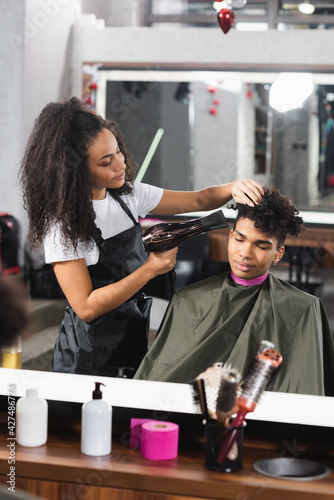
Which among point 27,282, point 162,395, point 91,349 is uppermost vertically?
point 27,282

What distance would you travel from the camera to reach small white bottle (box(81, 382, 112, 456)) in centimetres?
158

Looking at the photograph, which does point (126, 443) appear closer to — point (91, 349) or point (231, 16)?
point (91, 349)

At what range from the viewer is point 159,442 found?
1.57m

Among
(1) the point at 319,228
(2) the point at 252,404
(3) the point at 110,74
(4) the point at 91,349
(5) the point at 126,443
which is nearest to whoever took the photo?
(2) the point at 252,404

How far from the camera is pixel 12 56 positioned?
2.05 metres

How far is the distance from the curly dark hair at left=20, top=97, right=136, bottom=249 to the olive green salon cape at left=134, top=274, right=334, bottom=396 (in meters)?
0.41

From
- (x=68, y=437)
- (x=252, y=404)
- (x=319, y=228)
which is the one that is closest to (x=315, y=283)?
(x=319, y=228)

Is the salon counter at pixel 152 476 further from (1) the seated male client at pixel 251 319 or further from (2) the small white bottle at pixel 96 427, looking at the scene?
(1) the seated male client at pixel 251 319

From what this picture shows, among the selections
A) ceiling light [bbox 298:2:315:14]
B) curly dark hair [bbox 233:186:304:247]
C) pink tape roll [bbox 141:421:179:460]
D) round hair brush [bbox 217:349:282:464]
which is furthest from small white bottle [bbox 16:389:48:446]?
ceiling light [bbox 298:2:315:14]

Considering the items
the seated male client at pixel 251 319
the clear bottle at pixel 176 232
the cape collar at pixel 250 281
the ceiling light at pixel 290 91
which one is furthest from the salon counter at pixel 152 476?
the ceiling light at pixel 290 91

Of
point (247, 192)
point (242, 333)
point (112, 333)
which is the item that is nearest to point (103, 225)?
point (112, 333)

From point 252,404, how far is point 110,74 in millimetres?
1267

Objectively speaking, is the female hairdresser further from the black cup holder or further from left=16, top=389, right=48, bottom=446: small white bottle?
the black cup holder

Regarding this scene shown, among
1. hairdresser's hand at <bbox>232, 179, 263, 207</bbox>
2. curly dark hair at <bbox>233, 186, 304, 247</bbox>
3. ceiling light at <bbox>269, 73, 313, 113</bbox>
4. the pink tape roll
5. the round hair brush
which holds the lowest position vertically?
the pink tape roll
